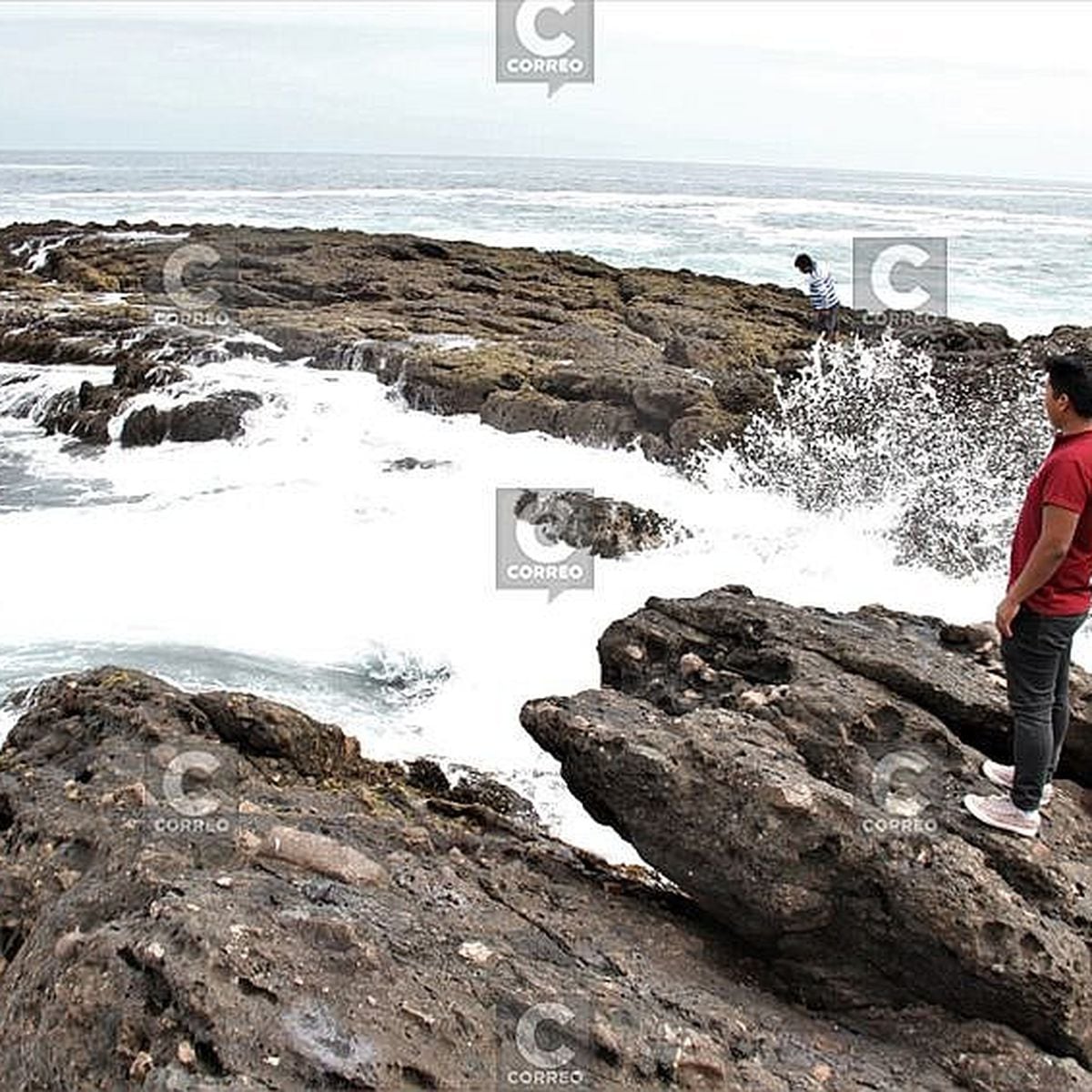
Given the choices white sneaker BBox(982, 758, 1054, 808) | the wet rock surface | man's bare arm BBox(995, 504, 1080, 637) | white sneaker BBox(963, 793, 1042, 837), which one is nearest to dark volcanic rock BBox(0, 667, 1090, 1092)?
white sneaker BBox(963, 793, 1042, 837)

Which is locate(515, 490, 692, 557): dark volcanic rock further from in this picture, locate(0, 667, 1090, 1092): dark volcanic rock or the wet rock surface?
locate(0, 667, 1090, 1092): dark volcanic rock

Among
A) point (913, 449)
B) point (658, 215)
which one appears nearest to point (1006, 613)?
point (913, 449)

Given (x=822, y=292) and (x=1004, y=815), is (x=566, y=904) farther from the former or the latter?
(x=822, y=292)

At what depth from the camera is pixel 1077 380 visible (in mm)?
4285

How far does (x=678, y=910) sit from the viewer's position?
15.0 feet

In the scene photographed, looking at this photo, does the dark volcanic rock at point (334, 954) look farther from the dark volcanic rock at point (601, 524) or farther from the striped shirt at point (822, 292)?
the striped shirt at point (822, 292)

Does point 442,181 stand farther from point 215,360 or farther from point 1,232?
point 215,360

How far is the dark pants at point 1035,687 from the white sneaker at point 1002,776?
0.69 ft

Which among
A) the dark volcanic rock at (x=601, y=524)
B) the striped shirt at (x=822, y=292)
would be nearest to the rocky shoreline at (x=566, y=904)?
the dark volcanic rock at (x=601, y=524)

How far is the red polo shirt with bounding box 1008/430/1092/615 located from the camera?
4.24 m

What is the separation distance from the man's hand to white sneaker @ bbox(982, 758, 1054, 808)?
0.62m

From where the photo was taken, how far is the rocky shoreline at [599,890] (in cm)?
331

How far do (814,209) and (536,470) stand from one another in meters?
62.8

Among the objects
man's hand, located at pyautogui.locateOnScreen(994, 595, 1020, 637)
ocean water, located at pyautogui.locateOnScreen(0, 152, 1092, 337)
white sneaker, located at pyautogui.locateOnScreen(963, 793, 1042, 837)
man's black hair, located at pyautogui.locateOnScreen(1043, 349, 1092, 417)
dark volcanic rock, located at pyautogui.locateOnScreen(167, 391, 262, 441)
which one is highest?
ocean water, located at pyautogui.locateOnScreen(0, 152, 1092, 337)
